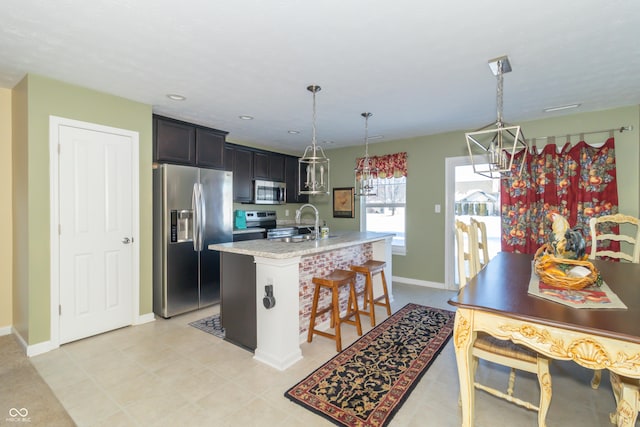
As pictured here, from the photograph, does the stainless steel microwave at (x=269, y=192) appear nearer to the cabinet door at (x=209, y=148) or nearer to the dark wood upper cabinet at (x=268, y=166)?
the dark wood upper cabinet at (x=268, y=166)

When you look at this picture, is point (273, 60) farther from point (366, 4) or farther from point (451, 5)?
point (451, 5)

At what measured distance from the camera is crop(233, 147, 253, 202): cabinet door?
4922mm

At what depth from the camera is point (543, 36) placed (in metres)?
2.00

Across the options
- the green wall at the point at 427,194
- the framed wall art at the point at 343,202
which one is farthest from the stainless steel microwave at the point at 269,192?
the green wall at the point at 427,194

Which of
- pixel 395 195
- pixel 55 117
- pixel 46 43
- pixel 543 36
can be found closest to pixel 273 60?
pixel 46 43

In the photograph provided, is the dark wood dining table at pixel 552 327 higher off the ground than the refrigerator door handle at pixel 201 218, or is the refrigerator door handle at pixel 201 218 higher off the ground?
the refrigerator door handle at pixel 201 218

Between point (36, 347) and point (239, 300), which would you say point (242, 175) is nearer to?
point (239, 300)

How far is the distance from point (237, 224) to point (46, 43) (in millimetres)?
3152

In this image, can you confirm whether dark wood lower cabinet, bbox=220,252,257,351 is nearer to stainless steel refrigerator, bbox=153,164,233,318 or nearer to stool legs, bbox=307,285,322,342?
stool legs, bbox=307,285,322,342

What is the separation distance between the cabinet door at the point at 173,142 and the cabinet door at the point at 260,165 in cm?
142

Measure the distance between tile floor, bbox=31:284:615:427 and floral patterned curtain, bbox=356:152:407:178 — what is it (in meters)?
3.10

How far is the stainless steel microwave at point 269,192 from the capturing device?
17.1 feet

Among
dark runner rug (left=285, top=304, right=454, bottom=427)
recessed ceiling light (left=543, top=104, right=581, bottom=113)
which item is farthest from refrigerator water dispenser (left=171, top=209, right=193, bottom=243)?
recessed ceiling light (left=543, top=104, right=581, bottom=113)

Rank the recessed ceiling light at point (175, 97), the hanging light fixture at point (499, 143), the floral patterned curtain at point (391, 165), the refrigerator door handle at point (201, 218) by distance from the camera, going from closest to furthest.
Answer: the hanging light fixture at point (499, 143)
the recessed ceiling light at point (175, 97)
the refrigerator door handle at point (201, 218)
the floral patterned curtain at point (391, 165)
